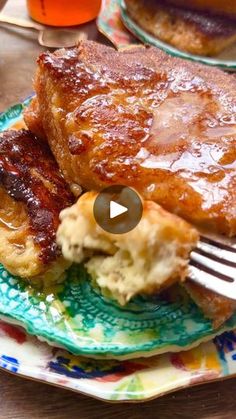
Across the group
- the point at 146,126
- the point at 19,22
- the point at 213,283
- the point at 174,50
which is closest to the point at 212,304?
the point at 213,283

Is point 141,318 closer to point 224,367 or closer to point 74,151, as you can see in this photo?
point 224,367

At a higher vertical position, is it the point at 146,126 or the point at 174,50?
the point at 174,50

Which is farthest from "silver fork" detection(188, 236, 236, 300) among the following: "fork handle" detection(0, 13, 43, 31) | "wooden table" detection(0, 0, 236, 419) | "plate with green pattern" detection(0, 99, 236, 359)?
"fork handle" detection(0, 13, 43, 31)

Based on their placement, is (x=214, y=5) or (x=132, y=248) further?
(x=214, y=5)

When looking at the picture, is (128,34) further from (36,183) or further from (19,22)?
(36,183)

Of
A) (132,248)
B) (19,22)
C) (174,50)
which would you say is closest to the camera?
(132,248)
